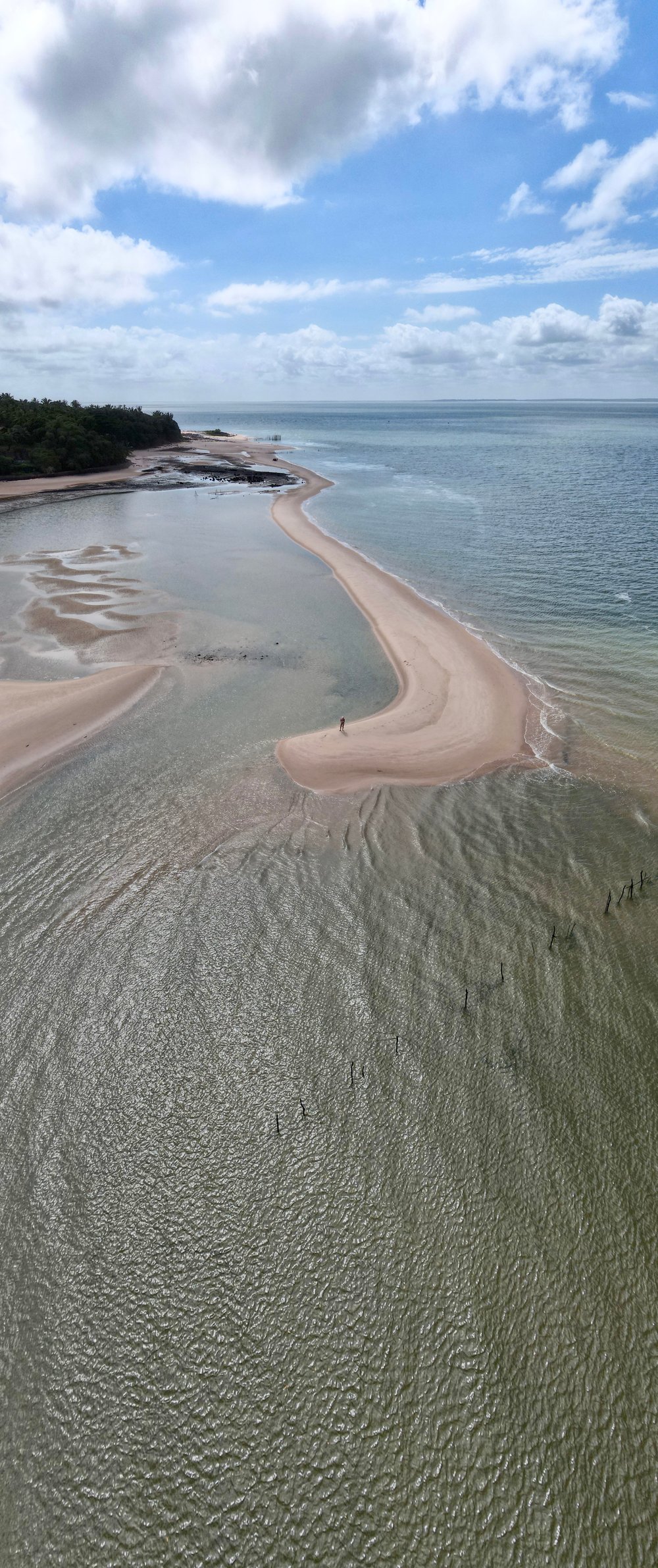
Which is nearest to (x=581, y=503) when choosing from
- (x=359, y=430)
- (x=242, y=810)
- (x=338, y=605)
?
(x=338, y=605)

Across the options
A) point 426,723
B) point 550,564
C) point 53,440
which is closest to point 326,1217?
point 426,723

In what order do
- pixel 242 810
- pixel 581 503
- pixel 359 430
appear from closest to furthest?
pixel 242 810, pixel 581 503, pixel 359 430

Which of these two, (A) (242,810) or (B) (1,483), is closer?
(A) (242,810)

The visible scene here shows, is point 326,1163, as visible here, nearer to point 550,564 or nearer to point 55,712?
point 55,712

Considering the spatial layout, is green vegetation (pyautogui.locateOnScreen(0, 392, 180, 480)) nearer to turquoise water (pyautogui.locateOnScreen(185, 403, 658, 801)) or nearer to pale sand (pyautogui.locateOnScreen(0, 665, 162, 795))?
turquoise water (pyautogui.locateOnScreen(185, 403, 658, 801))

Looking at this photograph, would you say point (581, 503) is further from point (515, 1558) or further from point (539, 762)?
point (515, 1558)

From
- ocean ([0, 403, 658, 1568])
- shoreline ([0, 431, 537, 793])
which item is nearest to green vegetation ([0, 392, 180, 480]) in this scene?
shoreline ([0, 431, 537, 793])
